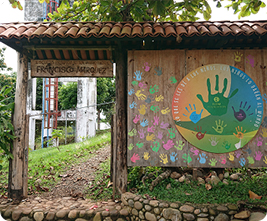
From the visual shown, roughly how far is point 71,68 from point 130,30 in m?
1.78

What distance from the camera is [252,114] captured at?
4.56 metres

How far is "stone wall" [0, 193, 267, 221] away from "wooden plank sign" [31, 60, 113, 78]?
3001 millimetres

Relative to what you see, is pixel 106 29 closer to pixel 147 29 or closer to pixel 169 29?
pixel 147 29

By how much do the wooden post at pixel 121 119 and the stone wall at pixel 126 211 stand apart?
42cm

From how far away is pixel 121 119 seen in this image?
4.80 metres

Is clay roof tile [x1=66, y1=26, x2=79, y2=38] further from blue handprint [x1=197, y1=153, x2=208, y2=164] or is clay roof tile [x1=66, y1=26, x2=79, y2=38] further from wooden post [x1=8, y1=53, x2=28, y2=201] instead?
blue handprint [x1=197, y1=153, x2=208, y2=164]

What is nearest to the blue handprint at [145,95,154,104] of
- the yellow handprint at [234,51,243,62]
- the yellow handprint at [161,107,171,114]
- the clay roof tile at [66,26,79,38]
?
the yellow handprint at [161,107,171,114]

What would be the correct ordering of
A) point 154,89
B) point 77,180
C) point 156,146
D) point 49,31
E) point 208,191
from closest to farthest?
point 49,31
point 208,191
point 156,146
point 154,89
point 77,180

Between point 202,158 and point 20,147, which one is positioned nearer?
point 202,158

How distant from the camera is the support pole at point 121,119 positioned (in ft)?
15.3

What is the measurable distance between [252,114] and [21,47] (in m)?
5.77

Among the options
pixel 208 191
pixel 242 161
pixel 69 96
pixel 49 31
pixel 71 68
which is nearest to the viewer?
pixel 49 31

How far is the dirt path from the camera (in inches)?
206

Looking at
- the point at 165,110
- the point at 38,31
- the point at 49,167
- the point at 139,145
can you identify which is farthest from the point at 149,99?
the point at 49,167
